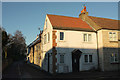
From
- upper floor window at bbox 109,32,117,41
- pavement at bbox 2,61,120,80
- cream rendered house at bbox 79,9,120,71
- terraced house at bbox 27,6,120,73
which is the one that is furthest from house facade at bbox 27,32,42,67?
upper floor window at bbox 109,32,117,41

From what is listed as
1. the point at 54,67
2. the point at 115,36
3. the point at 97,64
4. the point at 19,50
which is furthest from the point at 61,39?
the point at 19,50

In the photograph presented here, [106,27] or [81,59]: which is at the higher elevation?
[106,27]

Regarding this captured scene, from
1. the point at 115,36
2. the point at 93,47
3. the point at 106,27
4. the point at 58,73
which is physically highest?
the point at 106,27

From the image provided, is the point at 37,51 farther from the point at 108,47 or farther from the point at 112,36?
the point at 112,36

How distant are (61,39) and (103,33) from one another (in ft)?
21.9

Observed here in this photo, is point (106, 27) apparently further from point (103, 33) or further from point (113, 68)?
point (113, 68)

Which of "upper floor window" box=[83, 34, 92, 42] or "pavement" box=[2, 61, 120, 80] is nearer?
"pavement" box=[2, 61, 120, 80]

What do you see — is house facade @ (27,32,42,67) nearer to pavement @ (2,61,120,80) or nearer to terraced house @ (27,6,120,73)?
terraced house @ (27,6,120,73)

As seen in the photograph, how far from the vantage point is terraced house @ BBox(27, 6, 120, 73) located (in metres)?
18.0

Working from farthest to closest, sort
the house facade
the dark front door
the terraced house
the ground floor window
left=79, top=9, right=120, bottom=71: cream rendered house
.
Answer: the house facade, the ground floor window, left=79, top=9, right=120, bottom=71: cream rendered house, the dark front door, the terraced house

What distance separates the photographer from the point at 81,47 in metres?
19.5

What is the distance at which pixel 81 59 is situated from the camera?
1923 centimetres

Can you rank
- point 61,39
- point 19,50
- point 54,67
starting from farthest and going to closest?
point 19,50 → point 61,39 → point 54,67

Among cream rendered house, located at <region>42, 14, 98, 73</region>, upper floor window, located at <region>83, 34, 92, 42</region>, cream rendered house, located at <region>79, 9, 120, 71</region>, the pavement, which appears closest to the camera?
the pavement
